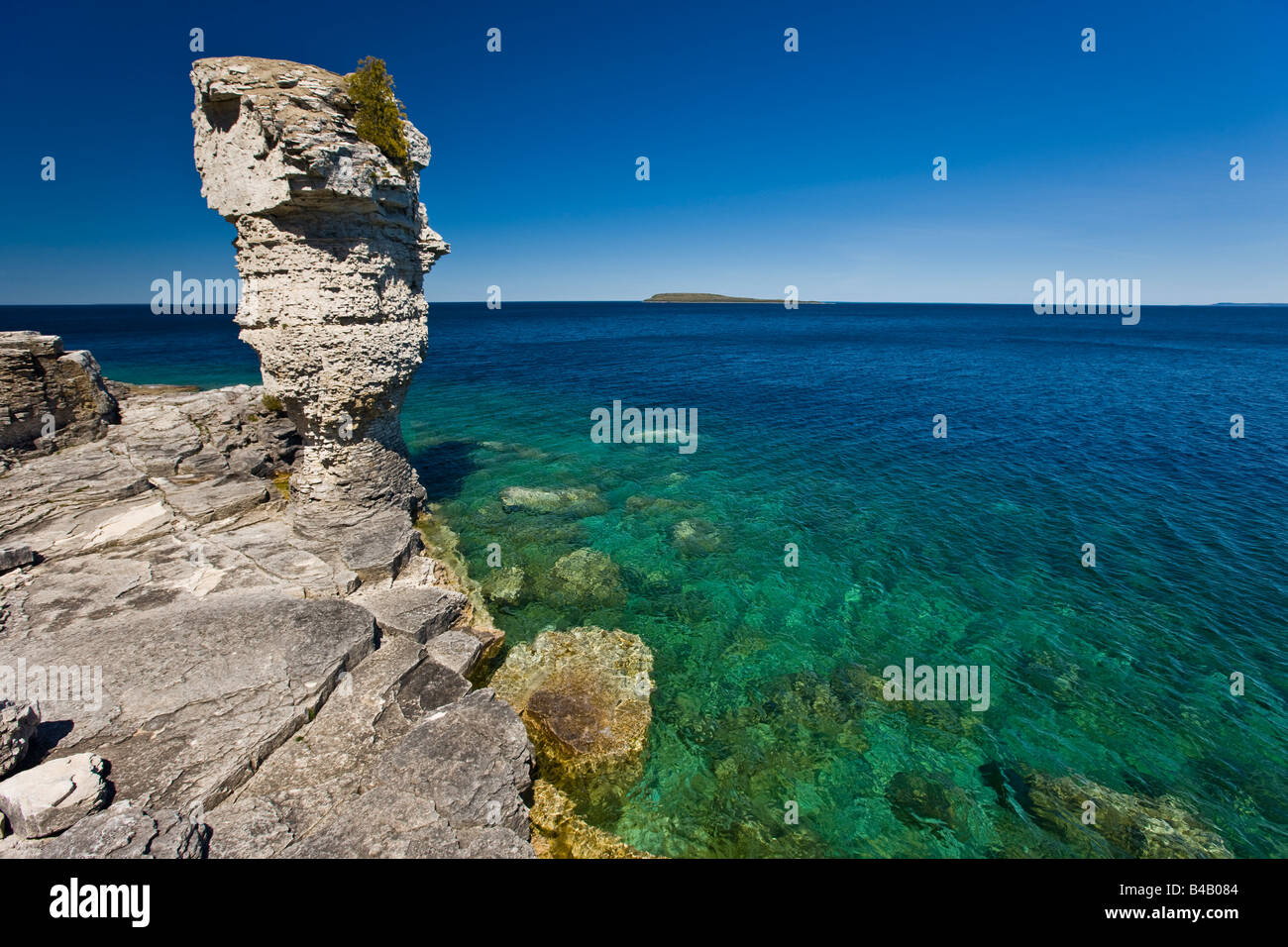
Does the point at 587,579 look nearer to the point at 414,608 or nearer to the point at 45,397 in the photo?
the point at 414,608

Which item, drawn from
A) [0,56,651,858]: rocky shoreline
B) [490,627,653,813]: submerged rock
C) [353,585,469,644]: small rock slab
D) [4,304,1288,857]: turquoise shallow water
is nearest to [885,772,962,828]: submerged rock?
[4,304,1288,857]: turquoise shallow water

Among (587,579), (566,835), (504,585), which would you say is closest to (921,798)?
(566,835)

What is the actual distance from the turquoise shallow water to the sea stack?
5777mm

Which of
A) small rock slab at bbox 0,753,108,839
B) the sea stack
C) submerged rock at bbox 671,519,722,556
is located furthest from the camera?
submerged rock at bbox 671,519,722,556

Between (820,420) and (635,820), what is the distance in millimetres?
33650

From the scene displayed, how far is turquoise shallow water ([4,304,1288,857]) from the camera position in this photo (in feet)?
36.1

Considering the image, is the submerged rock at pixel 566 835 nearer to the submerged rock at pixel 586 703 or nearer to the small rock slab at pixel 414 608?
the submerged rock at pixel 586 703

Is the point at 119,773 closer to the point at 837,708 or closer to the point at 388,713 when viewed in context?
the point at 388,713

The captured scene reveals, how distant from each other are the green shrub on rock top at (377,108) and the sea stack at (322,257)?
0.27m

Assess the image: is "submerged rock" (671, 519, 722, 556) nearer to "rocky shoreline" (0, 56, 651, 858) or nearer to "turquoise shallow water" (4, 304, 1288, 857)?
"turquoise shallow water" (4, 304, 1288, 857)

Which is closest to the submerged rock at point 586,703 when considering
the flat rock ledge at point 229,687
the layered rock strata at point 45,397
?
the flat rock ledge at point 229,687
